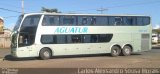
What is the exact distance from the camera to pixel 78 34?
97.8 ft

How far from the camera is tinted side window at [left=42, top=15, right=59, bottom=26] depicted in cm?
2848

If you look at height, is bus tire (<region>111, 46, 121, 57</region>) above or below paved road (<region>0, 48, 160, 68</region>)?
above

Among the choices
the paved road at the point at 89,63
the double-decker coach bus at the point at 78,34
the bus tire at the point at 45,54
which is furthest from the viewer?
the bus tire at the point at 45,54

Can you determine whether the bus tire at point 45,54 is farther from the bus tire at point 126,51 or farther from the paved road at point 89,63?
the bus tire at point 126,51

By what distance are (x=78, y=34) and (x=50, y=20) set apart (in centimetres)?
252

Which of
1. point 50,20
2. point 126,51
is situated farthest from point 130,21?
point 50,20

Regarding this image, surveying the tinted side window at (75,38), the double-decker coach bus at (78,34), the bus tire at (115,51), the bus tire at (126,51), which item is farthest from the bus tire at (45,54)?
the bus tire at (126,51)

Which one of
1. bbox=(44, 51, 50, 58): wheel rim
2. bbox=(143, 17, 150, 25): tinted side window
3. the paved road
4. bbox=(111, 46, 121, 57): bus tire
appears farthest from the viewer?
bbox=(143, 17, 150, 25): tinted side window

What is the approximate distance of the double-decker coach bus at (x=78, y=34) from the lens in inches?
1110

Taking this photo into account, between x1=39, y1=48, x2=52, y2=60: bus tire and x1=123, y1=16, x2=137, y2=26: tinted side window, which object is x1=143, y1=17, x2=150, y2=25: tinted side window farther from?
x1=39, y1=48, x2=52, y2=60: bus tire

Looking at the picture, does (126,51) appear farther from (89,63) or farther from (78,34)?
(89,63)

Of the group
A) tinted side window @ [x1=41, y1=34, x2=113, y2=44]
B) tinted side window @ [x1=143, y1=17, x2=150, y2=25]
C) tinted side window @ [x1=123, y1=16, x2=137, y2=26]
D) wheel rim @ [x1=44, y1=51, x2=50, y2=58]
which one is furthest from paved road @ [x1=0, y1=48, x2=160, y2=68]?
tinted side window @ [x1=143, y1=17, x2=150, y2=25]

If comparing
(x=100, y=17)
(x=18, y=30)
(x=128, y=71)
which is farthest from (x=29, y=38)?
(x=128, y=71)

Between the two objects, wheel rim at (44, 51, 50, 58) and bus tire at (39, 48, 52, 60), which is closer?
bus tire at (39, 48, 52, 60)
